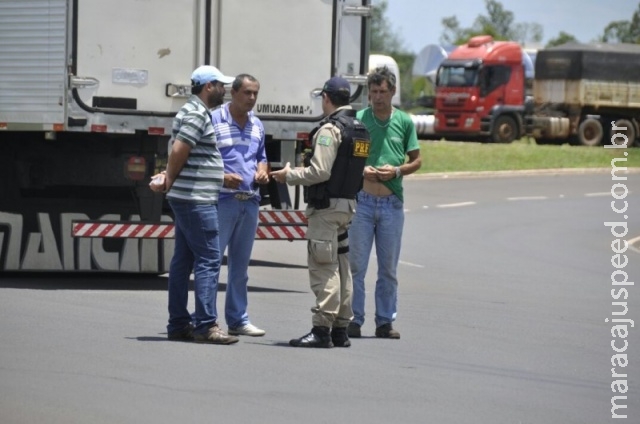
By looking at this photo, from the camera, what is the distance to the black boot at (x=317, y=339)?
10.6 metres

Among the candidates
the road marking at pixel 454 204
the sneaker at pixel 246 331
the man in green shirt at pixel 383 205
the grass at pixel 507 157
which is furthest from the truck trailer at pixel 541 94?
the sneaker at pixel 246 331

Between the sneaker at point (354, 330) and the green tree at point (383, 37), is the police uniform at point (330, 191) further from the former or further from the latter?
the green tree at point (383, 37)

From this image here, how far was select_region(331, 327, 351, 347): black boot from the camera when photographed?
1079cm

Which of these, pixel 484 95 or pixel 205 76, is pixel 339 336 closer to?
pixel 205 76

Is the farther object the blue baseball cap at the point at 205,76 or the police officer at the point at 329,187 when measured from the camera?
the blue baseball cap at the point at 205,76

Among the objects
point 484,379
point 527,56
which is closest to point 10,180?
point 484,379

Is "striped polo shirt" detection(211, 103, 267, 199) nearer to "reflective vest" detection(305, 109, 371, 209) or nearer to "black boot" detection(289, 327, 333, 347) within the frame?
"reflective vest" detection(305, 109, 371, 209)

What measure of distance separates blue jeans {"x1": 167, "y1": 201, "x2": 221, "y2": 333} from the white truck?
10.3 ft

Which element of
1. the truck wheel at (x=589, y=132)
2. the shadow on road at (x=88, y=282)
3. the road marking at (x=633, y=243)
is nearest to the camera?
the shadow on road at (x=88, y=282)

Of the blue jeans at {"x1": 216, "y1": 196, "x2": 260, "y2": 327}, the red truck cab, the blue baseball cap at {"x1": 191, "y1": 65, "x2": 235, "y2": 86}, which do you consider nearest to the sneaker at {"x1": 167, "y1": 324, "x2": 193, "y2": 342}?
the blue jeans at {"x1": 216, "y1": 196, "x2": 260, "y2": 327}

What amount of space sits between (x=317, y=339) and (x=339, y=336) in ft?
0.77

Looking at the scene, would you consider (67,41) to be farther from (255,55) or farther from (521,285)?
(521,285)

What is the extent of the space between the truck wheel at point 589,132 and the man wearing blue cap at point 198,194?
42.6 metres

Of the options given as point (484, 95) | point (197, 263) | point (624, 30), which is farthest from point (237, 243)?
point (624, 30)
